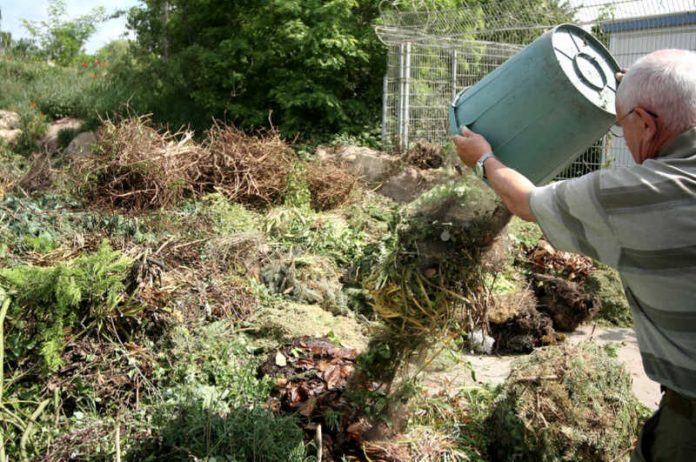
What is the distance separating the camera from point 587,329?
5.64 m

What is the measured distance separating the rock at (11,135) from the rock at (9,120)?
0.51 ft

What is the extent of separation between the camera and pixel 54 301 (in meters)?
3.46

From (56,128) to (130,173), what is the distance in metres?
7.33

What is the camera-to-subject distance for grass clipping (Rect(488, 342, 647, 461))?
10.3ft

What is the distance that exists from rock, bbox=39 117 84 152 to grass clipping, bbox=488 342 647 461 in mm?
10740

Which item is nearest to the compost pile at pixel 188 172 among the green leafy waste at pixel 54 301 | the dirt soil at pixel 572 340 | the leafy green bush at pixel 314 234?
the leafy green bush at pixel 314 234

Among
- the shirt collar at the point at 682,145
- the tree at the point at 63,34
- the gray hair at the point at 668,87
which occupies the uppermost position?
the gray hair at the point at 668,87

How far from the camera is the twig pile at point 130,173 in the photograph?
6.55 metres

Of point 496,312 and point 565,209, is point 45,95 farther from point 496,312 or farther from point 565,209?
point 565,209

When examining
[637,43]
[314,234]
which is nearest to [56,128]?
[314,234]

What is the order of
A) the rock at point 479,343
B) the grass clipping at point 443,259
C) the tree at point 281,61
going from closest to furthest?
the grass clipping at point 443,259, the rock at point 479,343, the tree at point 281,61

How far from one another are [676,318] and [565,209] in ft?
1.40

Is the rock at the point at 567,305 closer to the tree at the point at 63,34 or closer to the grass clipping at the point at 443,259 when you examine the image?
the grass clipping at the point at 443,259

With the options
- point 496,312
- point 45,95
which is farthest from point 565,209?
point 45,95
